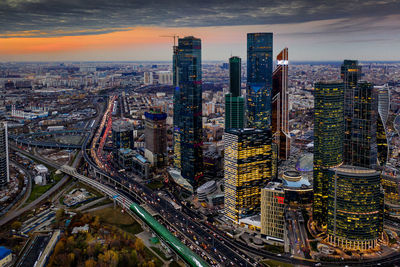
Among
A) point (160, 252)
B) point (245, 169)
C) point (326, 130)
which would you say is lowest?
point (160, 252)

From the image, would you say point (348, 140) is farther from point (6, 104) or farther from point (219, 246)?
point (6, 104)

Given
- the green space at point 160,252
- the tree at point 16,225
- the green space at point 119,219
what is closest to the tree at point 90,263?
the green space at point 160,252

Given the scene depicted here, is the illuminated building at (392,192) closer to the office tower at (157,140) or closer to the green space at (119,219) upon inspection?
the green space at (119,219)

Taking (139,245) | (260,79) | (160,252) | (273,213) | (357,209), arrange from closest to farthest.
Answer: (139,245)
(160,252)
(357,209)
(273,213)
(260,79)

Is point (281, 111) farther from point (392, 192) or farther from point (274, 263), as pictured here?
point (274, 263)

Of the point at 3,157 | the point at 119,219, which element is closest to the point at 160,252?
the point at 119,219
